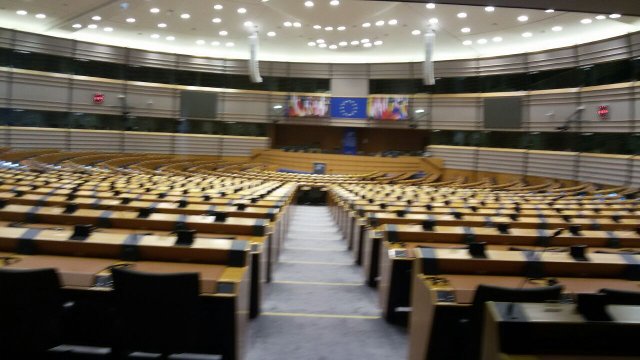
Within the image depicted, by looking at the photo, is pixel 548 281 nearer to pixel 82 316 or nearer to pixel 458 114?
pixel 82 316

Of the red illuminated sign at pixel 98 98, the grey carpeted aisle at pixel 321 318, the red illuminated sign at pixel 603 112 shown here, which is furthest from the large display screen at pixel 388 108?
the grey carpeted aisle at pixel 321 318

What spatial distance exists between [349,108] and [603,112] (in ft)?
41.7

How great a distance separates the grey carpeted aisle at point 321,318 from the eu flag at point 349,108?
1895 centimetres

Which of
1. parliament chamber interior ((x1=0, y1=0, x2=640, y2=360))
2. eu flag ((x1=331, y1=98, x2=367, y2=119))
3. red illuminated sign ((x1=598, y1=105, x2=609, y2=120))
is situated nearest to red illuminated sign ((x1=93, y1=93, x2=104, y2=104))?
parliament chamber interior ((x1=0, y1=0, x2=640, y2=360))

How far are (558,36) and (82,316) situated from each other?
70.1ft

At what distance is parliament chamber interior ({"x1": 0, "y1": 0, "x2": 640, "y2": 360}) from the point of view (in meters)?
2.64

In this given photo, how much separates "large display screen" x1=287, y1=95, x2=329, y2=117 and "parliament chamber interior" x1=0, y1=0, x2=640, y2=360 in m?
0.19

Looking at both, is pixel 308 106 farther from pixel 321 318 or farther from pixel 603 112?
pixel 321 318

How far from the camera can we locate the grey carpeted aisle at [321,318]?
137 inches

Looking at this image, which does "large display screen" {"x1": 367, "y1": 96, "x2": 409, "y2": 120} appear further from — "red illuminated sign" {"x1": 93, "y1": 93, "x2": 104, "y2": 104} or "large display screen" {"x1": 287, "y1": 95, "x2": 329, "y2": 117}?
"red illuminated sign" {"x1": 93, "y1": 93, "x2": 104, "y2": 104}

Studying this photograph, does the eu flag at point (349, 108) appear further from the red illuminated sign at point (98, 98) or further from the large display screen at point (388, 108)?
the red illuminated sign at point (98, 98)

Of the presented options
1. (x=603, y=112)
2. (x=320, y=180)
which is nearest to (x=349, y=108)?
(x=320, y=180)

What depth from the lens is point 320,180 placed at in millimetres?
17625

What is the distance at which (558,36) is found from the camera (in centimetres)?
1888
